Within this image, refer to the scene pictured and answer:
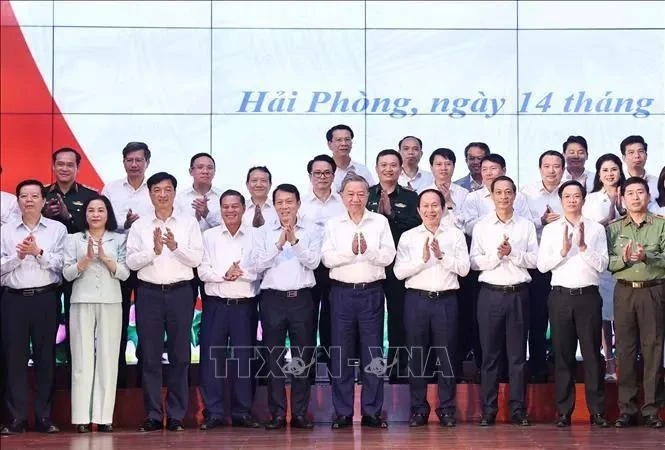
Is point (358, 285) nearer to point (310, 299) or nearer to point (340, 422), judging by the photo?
point (310, 299)

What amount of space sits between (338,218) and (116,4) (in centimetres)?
273

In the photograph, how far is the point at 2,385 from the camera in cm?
720

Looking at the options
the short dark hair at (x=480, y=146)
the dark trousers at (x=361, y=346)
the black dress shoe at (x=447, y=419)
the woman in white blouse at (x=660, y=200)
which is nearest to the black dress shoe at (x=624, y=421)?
the black dress shoe at (x=447, y=419)

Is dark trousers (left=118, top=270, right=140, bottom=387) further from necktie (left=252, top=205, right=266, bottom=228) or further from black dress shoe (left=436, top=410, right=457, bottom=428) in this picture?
black dress shoe (left=436, top=410, right=457, bottom=428)

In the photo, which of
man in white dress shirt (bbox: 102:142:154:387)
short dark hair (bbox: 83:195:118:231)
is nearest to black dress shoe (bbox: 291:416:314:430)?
man in white dress shirt (bbox: 102:142:154:387)

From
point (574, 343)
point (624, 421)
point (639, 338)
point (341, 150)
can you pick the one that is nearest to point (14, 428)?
point (341, 150)

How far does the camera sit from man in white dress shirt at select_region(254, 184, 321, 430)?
23.3 ft

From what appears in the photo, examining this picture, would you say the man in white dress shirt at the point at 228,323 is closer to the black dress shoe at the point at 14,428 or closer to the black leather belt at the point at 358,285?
the black leather belt at the point at 358,285

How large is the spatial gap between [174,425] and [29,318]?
1045 millimetres

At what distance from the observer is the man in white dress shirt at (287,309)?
7.09m

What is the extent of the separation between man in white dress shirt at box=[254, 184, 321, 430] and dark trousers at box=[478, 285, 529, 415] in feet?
3.40

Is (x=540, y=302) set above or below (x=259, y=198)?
below

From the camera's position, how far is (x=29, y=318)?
702 cm

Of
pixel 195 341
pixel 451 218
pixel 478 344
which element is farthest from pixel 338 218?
pixel 195 341
